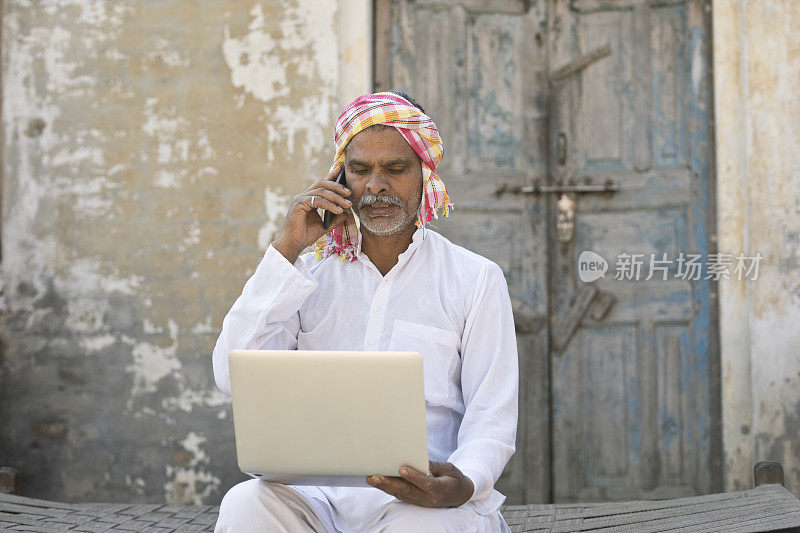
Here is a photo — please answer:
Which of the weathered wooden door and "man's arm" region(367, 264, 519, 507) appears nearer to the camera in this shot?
"man's arm" region(367, 264, 519, 507)

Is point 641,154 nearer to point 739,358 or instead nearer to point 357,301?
point 739,358

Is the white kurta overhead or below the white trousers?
overhead

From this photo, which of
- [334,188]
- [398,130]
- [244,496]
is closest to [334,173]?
[334,188]

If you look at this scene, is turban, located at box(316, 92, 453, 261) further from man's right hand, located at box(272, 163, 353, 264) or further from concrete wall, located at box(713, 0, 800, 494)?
concrete wall, located at box(713, 0, 800, 494)

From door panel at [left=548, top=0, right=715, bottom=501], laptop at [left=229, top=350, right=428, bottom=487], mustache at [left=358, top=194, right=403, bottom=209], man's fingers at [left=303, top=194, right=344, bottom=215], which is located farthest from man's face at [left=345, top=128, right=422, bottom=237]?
door panel at [left=548, top=0, right=715, bottom=501]

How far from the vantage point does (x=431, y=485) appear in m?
2.01

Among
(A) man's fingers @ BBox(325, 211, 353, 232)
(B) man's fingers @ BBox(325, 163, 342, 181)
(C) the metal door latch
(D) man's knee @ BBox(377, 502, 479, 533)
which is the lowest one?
(D) man's knee @ BBox(377, 502, 479, 533)

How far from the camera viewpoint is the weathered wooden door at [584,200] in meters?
4.61

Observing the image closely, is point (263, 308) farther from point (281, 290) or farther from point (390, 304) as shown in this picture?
point (390, 304)

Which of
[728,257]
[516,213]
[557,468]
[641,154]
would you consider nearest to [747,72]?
[641,154]

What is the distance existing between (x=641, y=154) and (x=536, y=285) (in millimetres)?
906

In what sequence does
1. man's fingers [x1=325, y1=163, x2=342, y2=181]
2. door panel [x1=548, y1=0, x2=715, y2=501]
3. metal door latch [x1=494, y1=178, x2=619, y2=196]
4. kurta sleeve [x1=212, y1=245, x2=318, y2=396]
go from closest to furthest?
1. kurta sleeve [x1=212, y1=245, x2=318, y2=396]
2. man's fingers [x1=325, y1=163, x2=342, y2=181]
3. door panel [x1=548, y1=0, x2=715, y2=501]
4. metal door latch [x1=494, y1=178, x2=619, y2=196]

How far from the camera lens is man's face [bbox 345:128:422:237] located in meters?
2.57

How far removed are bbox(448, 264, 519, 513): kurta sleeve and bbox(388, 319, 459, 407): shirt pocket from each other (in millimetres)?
34
